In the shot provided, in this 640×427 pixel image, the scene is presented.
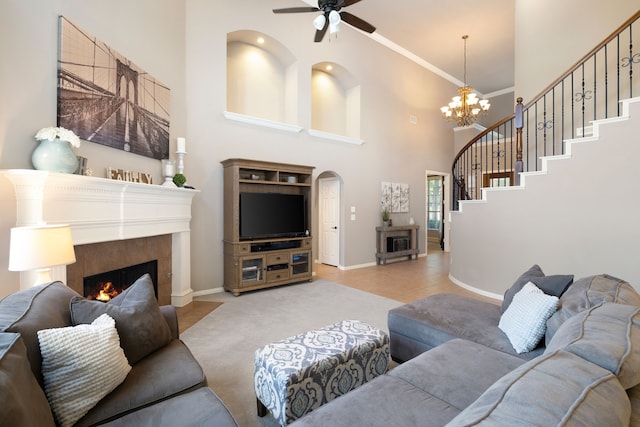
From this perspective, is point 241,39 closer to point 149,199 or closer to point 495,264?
point 149,199

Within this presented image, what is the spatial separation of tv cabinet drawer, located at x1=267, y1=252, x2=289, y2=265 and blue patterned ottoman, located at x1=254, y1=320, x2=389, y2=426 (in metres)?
2.79

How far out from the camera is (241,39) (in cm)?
523

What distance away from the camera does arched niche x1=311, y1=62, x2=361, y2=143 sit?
21.5 ft

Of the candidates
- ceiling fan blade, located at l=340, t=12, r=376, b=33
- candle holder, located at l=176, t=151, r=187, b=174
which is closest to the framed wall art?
ceiling fan blade, located at l=340, t=12, r=376, b=33

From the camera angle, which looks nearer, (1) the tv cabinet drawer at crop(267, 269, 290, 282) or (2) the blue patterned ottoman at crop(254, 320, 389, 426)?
(2) the blue patterned ottoman at crop(254, 320, 389, 426)

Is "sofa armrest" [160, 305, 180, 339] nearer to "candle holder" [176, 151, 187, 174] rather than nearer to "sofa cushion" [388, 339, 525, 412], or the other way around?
"sofa cushion" [388, 339, 525, 412]

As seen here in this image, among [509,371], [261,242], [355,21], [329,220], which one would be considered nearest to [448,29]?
[355,21]

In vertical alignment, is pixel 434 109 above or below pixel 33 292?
above

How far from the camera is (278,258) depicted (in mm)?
4918

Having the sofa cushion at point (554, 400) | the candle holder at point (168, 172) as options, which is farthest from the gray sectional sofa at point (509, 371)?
the candle holder at point (168, 172)

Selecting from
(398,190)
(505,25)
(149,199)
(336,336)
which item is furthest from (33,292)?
(505,25)

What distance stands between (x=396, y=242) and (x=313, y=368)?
5.93 metres

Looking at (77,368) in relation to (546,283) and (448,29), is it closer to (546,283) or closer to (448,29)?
(546,283)

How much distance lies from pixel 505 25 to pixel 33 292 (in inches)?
338
